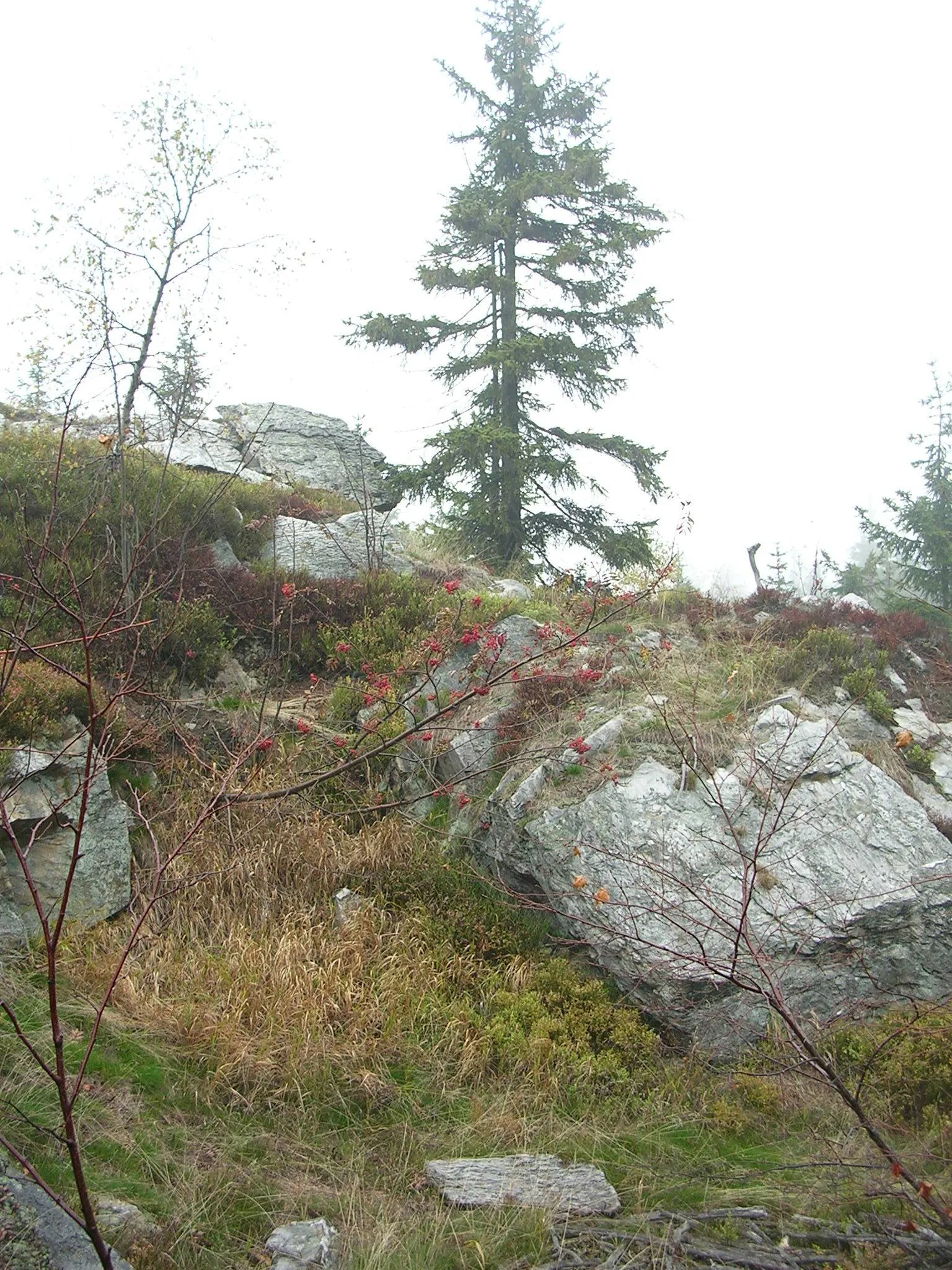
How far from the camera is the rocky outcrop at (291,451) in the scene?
42.9 feet

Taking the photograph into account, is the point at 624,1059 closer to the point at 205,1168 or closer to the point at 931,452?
the point at 205,1168

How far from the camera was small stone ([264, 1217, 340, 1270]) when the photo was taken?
10.8 ft

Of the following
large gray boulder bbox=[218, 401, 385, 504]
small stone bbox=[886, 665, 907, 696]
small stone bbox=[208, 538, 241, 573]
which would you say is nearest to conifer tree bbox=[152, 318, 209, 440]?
small stone bbox=[208, 538, 241, 573]

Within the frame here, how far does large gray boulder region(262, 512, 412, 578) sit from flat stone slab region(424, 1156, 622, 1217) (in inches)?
259

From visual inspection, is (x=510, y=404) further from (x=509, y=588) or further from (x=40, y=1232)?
(x=40, y=1232)

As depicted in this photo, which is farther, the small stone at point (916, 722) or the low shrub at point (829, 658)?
the low shrub at point (829, 658)

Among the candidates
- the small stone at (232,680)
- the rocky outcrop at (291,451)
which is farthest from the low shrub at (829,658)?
the rocky outcrop at (291,451)

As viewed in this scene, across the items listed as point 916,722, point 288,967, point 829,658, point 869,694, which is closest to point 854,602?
point 829,658

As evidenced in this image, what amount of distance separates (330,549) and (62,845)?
17.8 ft

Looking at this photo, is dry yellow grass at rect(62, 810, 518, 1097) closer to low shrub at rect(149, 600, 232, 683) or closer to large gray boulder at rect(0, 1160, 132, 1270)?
large gray boulder at rect(0, 1160, 132, 1270)

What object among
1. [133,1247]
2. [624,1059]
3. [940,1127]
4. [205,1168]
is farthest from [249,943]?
[940,1127]

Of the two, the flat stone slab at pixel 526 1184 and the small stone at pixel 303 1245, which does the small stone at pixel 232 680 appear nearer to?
the flat stone slab at pixel 526 1184

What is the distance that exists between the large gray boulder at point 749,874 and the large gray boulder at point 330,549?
4454 millimetres

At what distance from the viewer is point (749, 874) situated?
5.61 metres
